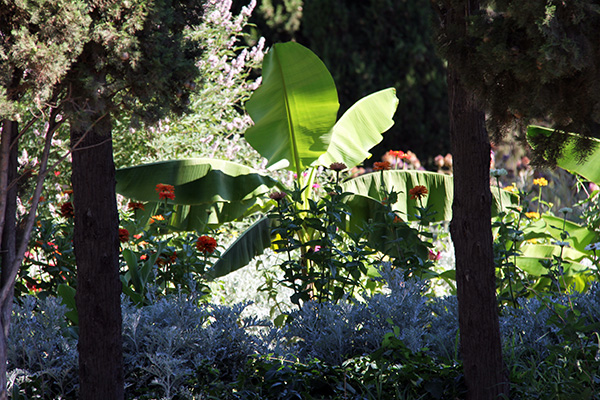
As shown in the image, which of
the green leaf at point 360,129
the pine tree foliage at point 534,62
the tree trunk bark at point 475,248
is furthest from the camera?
the green leaf at point 360,129

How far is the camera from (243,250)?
4.70 m

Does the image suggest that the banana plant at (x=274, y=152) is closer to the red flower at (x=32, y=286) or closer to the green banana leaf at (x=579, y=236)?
the red flower at (x=32, y=286)

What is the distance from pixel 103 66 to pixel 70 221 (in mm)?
2335

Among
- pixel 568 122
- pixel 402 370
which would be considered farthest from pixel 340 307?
pixel 568 122

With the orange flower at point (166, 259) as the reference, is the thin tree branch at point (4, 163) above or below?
above

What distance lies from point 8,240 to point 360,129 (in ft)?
11.1

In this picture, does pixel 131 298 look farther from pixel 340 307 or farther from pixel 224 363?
pixel 340 307

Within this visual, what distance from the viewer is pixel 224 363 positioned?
3.14m

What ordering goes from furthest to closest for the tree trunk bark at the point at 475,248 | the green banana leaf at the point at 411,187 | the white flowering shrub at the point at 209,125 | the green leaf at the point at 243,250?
the white flowering shrub at the point at 209,125
the green banana leaf at the point at 411,187
the green leaf at the point at 243,250
the tree trunk bark at the point at 475,248

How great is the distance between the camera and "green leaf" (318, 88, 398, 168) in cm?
510

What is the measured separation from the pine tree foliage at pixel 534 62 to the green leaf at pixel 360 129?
8.94 ft

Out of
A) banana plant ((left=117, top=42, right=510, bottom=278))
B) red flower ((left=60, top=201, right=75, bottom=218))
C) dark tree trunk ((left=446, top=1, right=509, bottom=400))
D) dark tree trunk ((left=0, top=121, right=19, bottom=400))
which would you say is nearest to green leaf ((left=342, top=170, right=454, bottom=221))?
banana plant ((left=117, top=42, right=510, bottom=278))

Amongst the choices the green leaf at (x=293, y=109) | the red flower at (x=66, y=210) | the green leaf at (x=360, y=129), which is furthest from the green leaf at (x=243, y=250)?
the red flower at (x=66, y=210)

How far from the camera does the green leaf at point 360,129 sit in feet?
16.7
